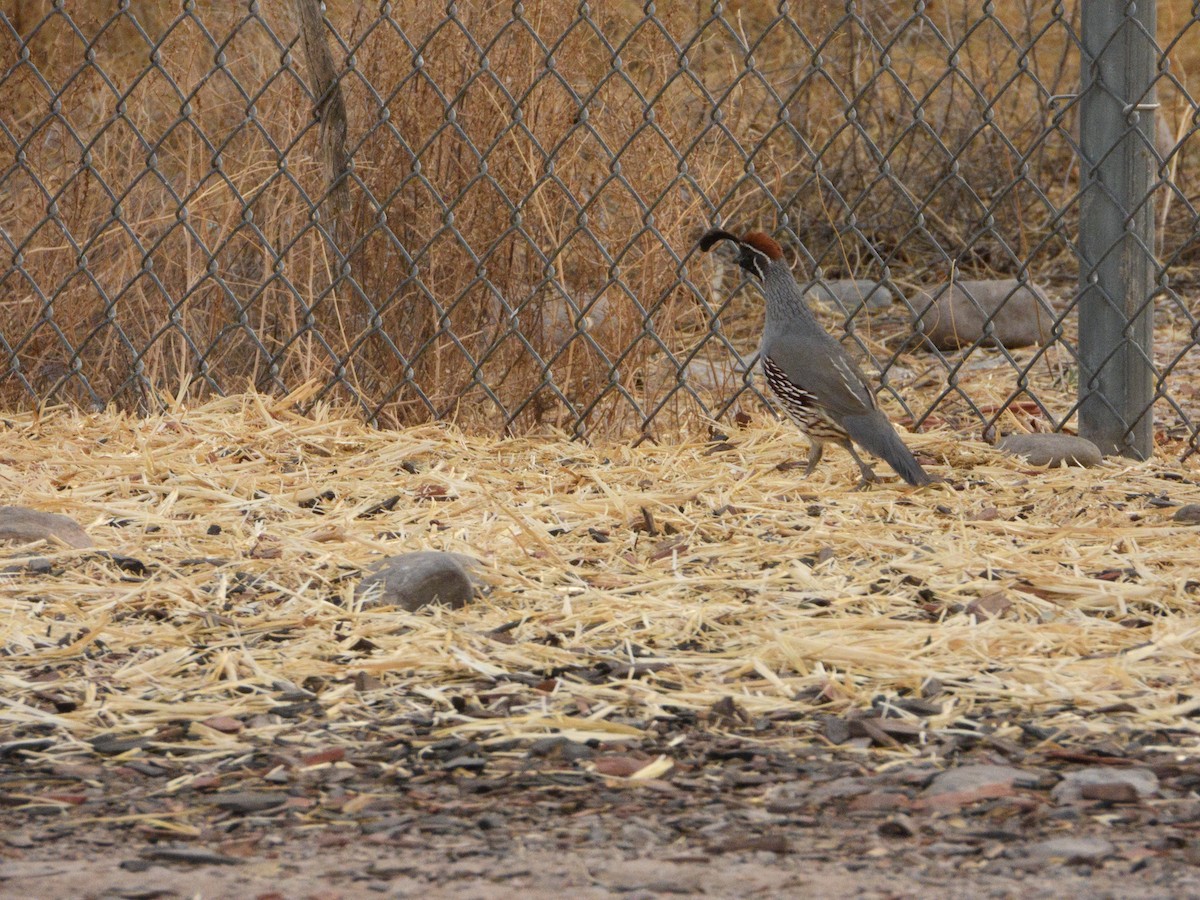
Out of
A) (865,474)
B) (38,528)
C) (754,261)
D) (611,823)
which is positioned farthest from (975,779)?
(754,261)

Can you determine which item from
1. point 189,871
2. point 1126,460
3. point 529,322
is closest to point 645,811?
point 189,871

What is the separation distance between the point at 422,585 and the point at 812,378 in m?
1.62

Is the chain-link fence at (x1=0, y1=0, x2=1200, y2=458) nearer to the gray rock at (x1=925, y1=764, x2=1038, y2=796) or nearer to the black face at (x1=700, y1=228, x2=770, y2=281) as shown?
the black face at (x1=700, y1=228, x2=770, y2=281)

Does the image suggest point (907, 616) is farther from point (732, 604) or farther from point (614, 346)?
point (614, 346)

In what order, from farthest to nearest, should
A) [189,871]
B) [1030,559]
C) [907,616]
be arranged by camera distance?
[1030,559] < [907,616] < [189,871]

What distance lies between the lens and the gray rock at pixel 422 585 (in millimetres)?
3133

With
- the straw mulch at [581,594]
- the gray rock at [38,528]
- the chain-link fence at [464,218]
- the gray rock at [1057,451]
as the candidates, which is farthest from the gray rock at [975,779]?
the chain-link fence at [464,218]

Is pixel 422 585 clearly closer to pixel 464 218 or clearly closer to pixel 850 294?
pixel 464 218

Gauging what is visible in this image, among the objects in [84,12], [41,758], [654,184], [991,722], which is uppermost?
[84,12]

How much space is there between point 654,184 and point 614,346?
546 mm

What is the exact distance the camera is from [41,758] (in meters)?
2.45

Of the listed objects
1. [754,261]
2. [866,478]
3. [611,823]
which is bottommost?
[611,823]

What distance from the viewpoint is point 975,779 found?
A: 2.27 metres

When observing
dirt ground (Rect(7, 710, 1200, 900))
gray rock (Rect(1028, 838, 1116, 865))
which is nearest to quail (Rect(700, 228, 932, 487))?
dirt ground (Rect(7, 710, 1200, 900))
